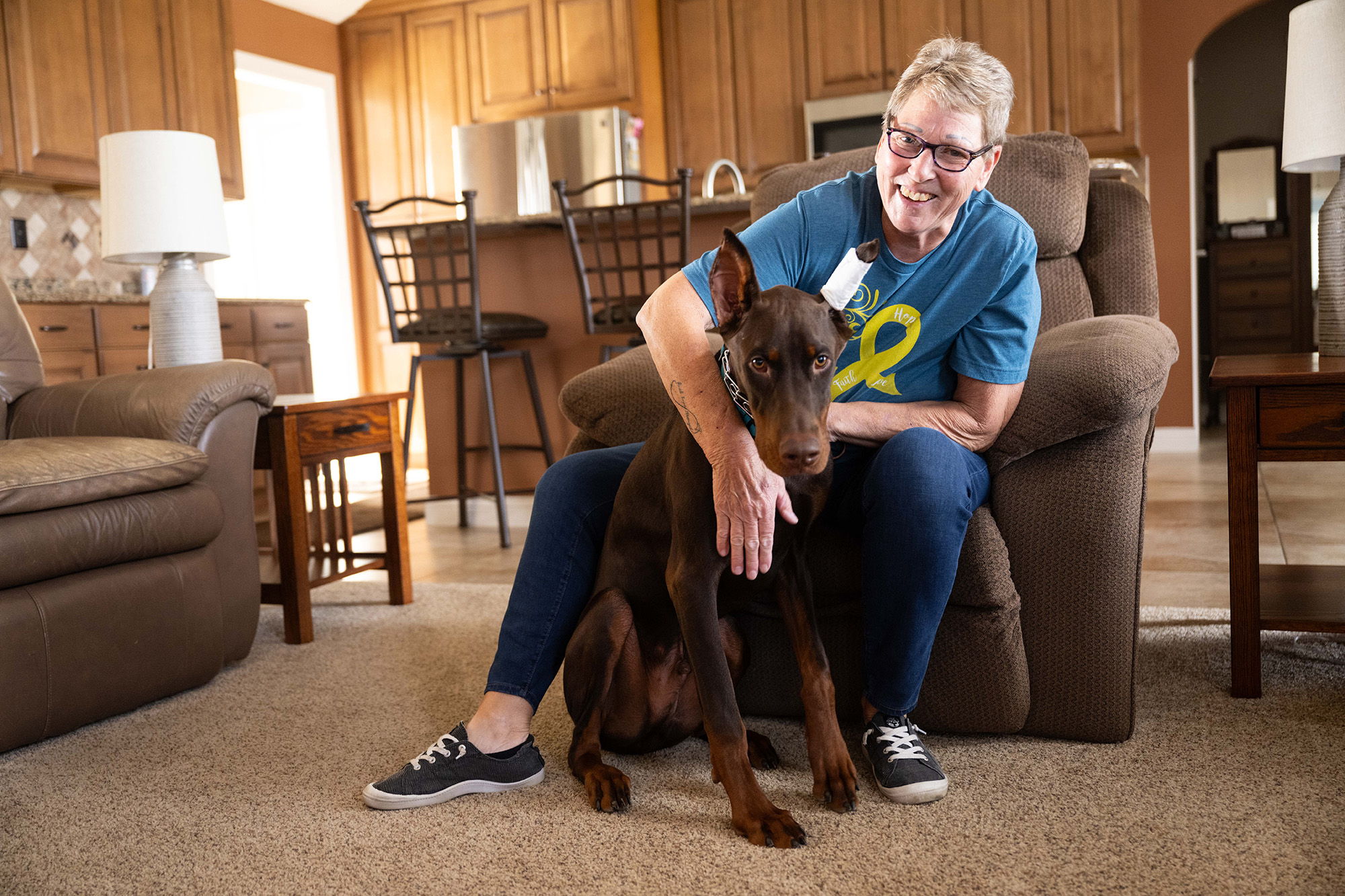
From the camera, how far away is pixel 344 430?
2.56 meters

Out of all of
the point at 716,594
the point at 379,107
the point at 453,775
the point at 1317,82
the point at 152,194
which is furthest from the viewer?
the point at 379,107

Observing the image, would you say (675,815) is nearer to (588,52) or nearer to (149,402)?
(149,402)

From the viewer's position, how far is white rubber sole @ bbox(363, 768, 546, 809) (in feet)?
4.79

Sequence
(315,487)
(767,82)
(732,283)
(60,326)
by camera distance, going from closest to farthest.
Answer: (732,283), (315,487), (60,326), (767,82)

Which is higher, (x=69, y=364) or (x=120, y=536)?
(x=69, y=364)

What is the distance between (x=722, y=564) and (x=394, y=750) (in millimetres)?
714

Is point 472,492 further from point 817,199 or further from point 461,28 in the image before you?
point 461,28

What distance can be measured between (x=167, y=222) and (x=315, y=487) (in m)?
0.74

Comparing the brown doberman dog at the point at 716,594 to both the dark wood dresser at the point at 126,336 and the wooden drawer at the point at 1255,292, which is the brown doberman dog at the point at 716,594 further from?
the wooden drawer at the point at 1255,292

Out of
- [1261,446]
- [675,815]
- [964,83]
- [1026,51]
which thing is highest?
[1026,51]

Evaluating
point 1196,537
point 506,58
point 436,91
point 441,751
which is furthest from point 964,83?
point 436,91

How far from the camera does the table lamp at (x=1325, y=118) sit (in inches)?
78.0

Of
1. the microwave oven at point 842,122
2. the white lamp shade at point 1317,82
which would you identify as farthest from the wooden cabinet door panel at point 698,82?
the white lamp shade at point 1317,82

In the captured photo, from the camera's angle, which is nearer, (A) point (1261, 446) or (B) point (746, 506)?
(B) point (746, 506)
